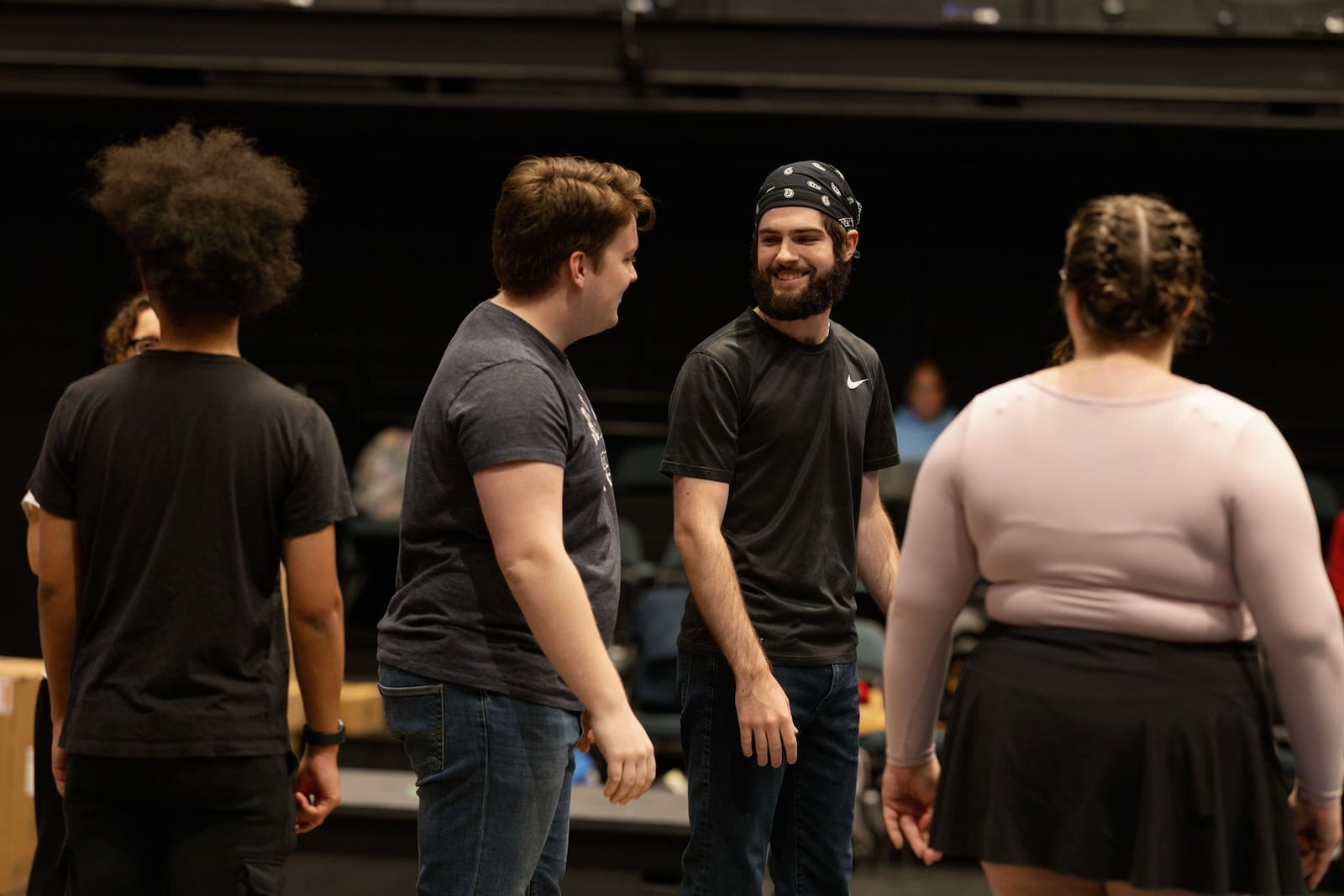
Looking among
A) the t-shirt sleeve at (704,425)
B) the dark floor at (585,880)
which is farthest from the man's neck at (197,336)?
the dark floor at (585,880)

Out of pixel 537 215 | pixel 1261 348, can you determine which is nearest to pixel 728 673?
pixel 537 215

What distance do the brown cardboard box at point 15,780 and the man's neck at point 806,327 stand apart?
272 cm

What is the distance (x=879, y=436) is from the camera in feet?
8.31

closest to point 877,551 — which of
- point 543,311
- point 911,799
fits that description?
point 911,799

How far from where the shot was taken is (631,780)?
1774 mm

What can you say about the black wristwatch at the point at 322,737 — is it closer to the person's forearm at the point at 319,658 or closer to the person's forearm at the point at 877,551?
the person's forearm at the point at 319,658

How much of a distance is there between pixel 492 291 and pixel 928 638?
5833 mm

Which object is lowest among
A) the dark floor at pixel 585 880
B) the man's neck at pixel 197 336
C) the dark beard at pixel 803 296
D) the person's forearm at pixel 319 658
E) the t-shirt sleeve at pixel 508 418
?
the dark floor at pixel 585 880

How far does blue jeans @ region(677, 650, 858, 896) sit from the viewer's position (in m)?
2.29

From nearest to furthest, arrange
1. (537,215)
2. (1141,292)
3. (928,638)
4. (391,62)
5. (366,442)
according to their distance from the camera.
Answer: (1141,292) < (928,638) < (537,215) < (391,62) < (366,442)

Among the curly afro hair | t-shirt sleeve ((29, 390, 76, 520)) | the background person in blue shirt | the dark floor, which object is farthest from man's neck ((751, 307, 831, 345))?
the background person in blue shirt

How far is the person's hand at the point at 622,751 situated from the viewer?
1752 mm

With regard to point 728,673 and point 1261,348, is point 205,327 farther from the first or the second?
point 1261,348

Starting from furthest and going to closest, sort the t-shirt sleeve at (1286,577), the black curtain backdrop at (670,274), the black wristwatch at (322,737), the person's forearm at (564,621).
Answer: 1. the black curtain backdrop at (670,274)
2. the black wristwatch at (322,737)
3. the person's forearm at (564,621)
4. the t-shirt sleeve at (1286,577)
